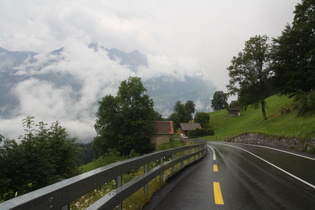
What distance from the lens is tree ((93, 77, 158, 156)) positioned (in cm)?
4588

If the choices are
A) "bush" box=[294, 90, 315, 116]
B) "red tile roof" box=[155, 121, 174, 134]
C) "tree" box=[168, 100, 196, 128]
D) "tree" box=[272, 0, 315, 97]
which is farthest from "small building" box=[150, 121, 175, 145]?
"tree" box=[168, 100, 196, 128]

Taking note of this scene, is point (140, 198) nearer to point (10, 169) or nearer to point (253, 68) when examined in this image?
point (10, 169)

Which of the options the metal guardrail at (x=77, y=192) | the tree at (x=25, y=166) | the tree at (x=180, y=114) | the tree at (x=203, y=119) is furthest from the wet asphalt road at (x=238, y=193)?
the tree at (x=180, y=114)

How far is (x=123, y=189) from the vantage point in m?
4.14

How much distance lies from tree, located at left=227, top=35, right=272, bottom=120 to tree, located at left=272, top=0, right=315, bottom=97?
26.6 ft

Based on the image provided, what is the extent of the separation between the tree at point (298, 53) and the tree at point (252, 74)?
8.10 metres

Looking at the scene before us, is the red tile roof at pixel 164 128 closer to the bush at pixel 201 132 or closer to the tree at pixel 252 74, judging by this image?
the bush at pixel 201 132

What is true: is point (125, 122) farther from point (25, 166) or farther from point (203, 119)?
point (203, 119)

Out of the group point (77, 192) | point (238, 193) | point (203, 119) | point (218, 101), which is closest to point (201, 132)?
point (203, 119)

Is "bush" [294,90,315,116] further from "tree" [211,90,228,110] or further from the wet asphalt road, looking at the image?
"tree" [211,90,228,110]

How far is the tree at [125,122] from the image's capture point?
45.9m

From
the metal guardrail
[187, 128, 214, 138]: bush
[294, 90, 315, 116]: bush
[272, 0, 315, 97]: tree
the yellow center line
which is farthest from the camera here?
[187, 128, 214, 138]: bush

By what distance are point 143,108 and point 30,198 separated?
47.1 meters

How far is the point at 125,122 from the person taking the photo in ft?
153
